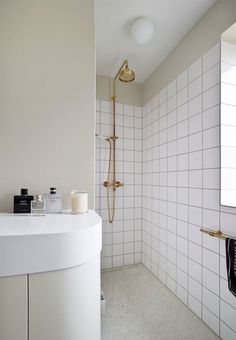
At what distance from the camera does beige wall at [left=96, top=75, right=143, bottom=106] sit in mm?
2164

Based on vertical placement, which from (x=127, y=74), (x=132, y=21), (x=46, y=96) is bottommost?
(x=46, y=96)

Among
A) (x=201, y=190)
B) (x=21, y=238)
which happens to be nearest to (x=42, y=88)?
(x=21, y=238)

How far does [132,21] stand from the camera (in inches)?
57.0

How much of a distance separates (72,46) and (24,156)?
0.69 meters

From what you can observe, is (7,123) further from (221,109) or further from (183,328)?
(183,328)

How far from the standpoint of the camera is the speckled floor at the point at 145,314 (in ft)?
4.01

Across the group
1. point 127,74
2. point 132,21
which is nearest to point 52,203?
point 127,74

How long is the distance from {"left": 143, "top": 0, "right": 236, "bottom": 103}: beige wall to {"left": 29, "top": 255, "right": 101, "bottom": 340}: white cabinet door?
1639 millimetres

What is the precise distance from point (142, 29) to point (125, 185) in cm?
152

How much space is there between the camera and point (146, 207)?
2.21 metres

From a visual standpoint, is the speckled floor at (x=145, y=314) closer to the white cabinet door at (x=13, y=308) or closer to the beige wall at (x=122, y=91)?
the white cabinet door at (x=13, y=308)

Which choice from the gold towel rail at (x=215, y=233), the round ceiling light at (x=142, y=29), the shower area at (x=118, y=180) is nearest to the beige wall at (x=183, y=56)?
the shower area at (x=118, y=180)

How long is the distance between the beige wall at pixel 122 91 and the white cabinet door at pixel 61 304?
1.97 m

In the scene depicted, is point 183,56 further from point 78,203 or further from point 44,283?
point 44,283
